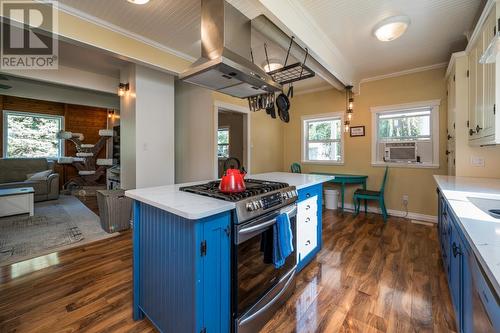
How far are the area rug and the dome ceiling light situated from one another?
4270 millimetres

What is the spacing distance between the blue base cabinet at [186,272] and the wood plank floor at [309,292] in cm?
35

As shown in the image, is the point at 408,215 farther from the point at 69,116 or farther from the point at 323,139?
the point at 69,116

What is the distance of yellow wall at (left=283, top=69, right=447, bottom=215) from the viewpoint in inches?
147

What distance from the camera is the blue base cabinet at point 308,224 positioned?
7.04ft

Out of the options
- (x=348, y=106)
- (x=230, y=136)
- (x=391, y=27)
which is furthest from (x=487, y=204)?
(x=230, y=136)

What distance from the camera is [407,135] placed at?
4.05 m

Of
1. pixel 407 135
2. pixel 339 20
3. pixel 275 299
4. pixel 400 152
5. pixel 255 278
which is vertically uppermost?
pixel 339 20

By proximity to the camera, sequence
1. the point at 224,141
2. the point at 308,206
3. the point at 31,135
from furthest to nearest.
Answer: the point at 224,141 → the point at 31,135 → the point at 308,206

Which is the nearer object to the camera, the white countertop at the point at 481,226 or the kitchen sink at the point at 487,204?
the white countertop at the point at 481,226

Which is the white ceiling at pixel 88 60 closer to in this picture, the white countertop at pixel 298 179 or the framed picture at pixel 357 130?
the white countertop at pixel 298 179

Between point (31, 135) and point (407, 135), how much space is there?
29.9 ft

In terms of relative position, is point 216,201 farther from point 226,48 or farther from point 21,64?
point 21,64

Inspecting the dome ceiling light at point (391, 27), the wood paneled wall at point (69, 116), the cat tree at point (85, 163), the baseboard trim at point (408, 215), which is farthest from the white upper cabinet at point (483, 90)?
the wood paneled wall at point (69, 116)

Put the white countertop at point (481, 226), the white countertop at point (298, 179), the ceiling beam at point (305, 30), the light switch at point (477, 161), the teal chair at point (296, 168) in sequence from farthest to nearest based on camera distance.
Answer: the teal chair at point (296, 168), the light switch at point (477, 161), the white countertop at point (298, 179), the ceiling beam at point (305, 30), the white countertop at point (481, 226)
